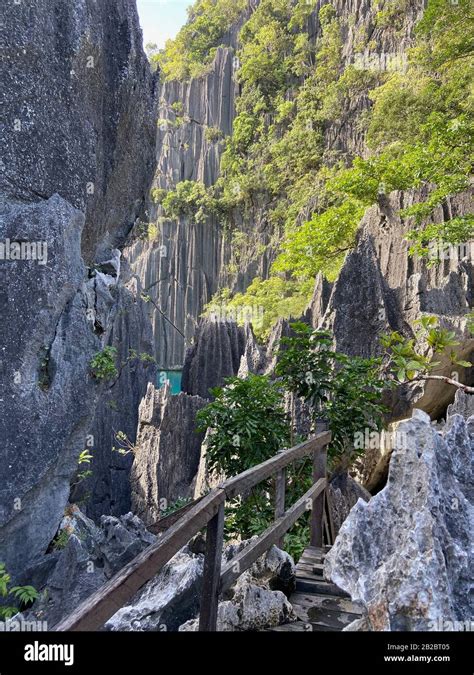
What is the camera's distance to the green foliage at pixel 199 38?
3344cm

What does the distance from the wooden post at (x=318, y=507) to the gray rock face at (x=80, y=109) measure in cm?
419

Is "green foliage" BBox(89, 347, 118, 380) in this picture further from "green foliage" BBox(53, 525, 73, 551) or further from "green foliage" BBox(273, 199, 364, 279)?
"green foliage" BBox(273, 199, 364, 279)

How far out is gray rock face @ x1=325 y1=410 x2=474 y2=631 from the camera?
1.58 m

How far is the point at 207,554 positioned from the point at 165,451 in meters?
10.8

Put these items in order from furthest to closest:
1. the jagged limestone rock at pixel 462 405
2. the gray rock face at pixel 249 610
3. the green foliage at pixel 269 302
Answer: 1. the green foliage at pixel 269 302
2. the jagged limestone rock at pixel 462 405
3. the gray rock face at pixel 249 610

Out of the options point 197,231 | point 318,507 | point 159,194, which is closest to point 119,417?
point 318,507

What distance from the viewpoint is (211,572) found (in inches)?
77.8

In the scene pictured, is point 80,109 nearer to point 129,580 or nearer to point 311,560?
point 311,560

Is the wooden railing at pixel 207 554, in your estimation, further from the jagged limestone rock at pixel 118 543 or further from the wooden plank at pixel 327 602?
the jagged limestone rock at pixel 118 543

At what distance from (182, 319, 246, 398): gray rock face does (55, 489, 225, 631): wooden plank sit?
46.7 ft

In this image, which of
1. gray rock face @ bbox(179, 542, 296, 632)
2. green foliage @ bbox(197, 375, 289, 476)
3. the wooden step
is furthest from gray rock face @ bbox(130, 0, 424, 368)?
gray rock face @ bbox(179, 542, 296, 632)

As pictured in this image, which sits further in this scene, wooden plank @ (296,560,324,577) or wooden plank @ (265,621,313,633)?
wooden plank @ (296,560,324,577)

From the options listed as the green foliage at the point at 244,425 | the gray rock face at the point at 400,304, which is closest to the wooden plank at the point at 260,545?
the green foliage at the point at 244,425
